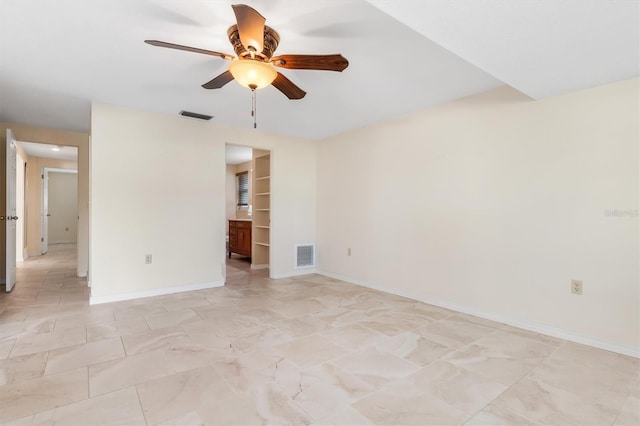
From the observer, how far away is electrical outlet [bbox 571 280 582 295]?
2.63 metres

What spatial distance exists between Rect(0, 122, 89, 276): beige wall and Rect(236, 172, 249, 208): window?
360 cm

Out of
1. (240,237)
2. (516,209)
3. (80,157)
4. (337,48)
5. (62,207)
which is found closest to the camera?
(337,48)

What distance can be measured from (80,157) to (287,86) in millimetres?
4418

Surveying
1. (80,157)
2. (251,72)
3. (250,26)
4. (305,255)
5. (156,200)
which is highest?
(250,26)

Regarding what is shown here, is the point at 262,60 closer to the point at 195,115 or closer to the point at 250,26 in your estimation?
the point at 250,26

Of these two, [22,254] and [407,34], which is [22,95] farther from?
[22,254]

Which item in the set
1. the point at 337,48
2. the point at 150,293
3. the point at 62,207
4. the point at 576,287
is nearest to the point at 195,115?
the point at 150,293

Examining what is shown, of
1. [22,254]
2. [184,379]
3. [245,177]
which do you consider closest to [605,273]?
[184,379]

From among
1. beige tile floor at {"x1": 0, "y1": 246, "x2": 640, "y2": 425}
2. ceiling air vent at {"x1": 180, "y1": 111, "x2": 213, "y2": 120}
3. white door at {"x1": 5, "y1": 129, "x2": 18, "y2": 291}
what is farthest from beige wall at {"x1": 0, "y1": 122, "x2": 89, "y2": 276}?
ceiling air vent at {"x1": 180, "y1": 111, "x2": 213, "y2": 120}

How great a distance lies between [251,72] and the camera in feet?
7.04

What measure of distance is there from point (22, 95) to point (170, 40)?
2420mm

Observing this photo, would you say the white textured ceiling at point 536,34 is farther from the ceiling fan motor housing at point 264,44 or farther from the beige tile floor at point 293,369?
the beige tile floor at point 293,369

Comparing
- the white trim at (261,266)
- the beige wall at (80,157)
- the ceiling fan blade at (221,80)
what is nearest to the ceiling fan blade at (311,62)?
the ceiling fan blade at (221,80)

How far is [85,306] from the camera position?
3.50 m
